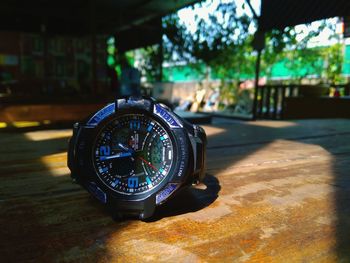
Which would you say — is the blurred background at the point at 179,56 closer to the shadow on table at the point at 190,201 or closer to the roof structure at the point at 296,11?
the roof structure at the point at 296,11

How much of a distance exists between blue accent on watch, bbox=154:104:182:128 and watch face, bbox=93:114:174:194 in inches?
0.9

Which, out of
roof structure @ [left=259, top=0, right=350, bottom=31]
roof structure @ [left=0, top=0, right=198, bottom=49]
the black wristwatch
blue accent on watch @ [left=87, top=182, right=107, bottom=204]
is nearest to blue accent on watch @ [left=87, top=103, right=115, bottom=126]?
the black wristwatch

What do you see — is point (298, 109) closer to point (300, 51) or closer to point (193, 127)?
point (300, 51)

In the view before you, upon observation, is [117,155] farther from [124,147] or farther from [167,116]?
[167,116]

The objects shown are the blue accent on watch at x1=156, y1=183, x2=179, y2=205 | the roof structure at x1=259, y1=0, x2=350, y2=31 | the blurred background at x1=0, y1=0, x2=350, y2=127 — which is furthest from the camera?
the blurred background at x1=0, y1=0, x2=350, y2=127

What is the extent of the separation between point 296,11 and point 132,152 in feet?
15.7

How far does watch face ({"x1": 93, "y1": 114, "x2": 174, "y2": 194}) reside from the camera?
2.16ft

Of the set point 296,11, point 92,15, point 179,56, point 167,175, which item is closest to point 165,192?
point 167,175

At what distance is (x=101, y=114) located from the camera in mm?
654

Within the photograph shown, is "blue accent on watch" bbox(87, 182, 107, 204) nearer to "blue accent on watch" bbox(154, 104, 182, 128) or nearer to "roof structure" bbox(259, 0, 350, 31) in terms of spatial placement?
"blue accent on watch" bbox(154, 104, 182, 128)

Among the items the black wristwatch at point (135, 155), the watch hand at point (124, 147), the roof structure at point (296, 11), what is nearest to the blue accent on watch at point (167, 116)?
the black wristwatch at point (135, 155)

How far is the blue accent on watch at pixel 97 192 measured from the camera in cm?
64

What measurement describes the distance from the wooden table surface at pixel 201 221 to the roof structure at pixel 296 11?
3864mm

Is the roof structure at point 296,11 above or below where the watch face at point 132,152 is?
above
